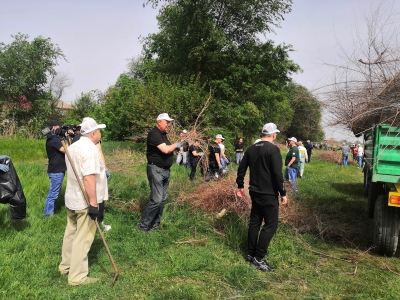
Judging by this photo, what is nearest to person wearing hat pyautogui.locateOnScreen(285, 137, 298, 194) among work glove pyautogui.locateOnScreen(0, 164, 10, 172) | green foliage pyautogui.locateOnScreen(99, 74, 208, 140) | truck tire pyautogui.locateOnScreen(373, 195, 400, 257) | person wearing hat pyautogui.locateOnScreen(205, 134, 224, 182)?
person wearing hat pyautogui.locateOnScreen(205, 134, 224, 182)

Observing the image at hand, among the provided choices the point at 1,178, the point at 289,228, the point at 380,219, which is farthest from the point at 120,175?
the point at 380,219

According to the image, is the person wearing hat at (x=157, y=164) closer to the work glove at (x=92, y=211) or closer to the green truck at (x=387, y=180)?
the work glove at (x=92, y=211)

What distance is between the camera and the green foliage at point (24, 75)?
26.4 m

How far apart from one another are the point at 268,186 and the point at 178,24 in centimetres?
1751

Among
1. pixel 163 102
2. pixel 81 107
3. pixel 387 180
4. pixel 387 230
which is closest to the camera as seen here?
pixel 387 180

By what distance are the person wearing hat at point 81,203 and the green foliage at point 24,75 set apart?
991 inches

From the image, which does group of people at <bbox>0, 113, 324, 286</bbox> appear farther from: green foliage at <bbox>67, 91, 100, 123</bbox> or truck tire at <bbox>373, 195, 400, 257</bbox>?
green foliage at <bbox>67, 91, 100, 123</bbox>

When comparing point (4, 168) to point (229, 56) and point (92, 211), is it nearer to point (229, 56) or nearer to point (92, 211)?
point (92, 211)

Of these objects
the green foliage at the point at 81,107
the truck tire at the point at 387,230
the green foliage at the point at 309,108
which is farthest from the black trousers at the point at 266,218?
the green foliage at the point at 81,107

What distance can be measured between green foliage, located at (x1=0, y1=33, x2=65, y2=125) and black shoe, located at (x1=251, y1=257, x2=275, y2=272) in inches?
1025

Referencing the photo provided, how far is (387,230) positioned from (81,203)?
3.92 m

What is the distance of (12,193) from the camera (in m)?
4.35

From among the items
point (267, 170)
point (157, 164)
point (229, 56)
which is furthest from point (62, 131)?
point (229, 56)

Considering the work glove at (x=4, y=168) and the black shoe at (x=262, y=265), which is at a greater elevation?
the work glove at (x=4, y=168)
